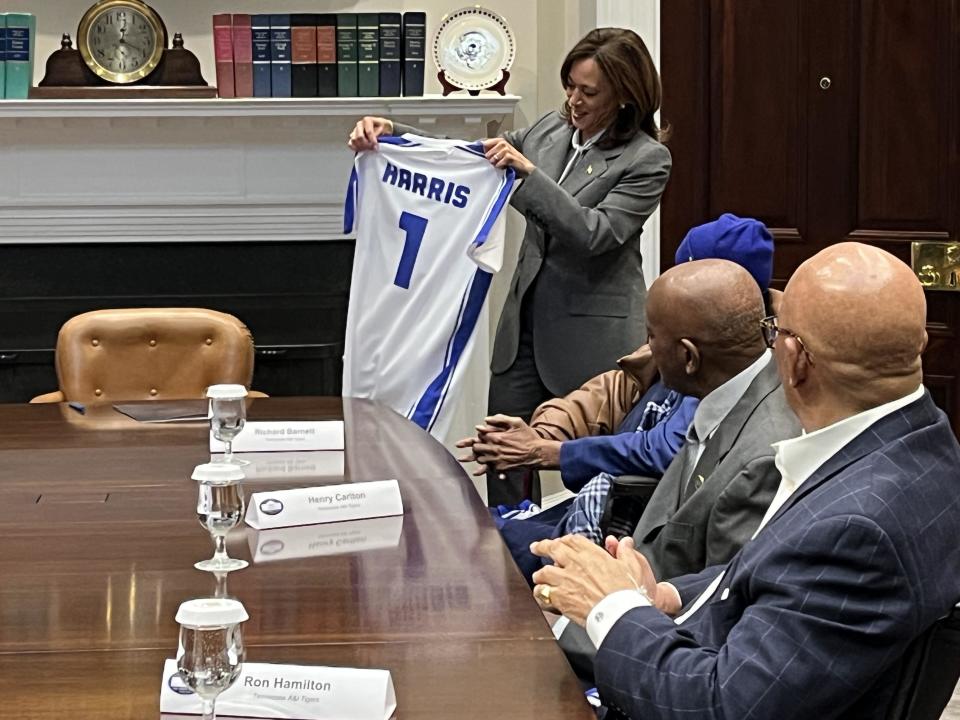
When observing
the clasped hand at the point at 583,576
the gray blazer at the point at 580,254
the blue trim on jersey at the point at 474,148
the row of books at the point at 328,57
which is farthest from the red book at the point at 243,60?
the clasped hand at the point at 583,576

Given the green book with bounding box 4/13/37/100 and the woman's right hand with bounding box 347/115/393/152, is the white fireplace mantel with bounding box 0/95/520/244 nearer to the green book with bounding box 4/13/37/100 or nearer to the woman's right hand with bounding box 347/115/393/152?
the green book with bounding box 4/13/37/100

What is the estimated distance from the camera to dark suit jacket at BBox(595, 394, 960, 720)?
1404 millimetres

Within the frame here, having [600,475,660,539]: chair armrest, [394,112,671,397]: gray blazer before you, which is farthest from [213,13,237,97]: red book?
[600,475,660,539]: chair armrest

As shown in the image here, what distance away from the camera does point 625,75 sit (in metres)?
3.45

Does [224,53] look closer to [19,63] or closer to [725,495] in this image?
[19,63]

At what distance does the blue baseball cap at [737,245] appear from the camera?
9.43 ft

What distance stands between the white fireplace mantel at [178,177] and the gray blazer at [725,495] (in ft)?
8.68

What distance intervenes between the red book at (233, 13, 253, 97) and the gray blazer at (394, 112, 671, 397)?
1.01 m

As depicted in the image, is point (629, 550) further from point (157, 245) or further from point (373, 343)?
point (157, 245)

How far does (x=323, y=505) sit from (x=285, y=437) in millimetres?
514

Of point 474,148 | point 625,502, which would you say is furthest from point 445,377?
point 625,502

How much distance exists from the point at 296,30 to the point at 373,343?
4.12 feet

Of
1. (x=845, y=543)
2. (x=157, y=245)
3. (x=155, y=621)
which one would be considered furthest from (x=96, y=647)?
(x=157, y=245)

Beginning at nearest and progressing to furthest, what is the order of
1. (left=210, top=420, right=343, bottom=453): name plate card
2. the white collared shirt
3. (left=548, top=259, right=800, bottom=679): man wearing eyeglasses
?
the white collared shirt
(left=548, top=259, right=800, bottom=679): man wearing eyeglasses
(left=210, top=420, right=343, bottom=453): name plate card
